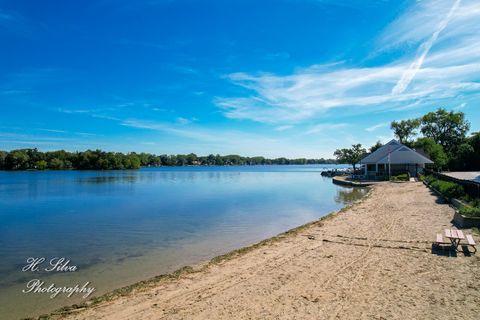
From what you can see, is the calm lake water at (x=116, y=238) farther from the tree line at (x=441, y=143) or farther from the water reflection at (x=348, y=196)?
the tree line at (x=441, y=143)

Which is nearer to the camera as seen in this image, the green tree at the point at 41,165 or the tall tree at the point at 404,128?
the tall tree at the point at 404,128

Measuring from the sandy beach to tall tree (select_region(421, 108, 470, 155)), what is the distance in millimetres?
68153

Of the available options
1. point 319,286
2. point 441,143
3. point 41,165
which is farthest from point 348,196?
point 41,165

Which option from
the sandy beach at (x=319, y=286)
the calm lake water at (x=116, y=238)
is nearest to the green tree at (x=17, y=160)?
the calm lake water at (x=116, y=238)

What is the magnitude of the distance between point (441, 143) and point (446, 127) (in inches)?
145

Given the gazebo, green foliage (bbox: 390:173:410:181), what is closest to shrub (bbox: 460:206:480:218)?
green foliage (bbox: 390:173:410:181)

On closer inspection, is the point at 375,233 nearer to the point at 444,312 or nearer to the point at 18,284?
the point at 444,312

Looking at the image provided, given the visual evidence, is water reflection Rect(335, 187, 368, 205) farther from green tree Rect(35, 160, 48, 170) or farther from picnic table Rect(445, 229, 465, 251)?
green tree Rect(35, 160, 48, 170)

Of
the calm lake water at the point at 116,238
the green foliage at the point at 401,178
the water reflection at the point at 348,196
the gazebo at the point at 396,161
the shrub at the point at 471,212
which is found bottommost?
the calm lake water at the point at 116,238

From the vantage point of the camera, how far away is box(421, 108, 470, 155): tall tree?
66.7 m

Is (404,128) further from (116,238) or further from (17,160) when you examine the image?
(17,160)

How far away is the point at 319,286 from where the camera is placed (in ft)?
21.8

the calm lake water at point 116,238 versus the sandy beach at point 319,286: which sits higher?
the sandy beach at point 319,286

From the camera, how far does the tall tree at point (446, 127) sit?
219 feet
